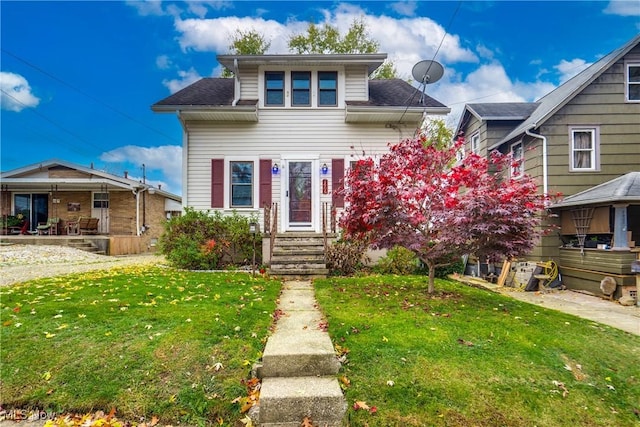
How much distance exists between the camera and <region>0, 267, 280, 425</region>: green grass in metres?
2.81

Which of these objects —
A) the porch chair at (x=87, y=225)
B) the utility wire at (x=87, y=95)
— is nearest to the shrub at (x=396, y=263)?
the utility wire at (x=87, y=95)

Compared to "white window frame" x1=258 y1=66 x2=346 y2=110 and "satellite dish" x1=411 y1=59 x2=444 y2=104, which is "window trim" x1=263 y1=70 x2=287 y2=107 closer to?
"white window frame" x1=258 y1=66 x2=346 y2=110

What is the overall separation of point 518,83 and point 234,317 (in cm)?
Answer: 1870

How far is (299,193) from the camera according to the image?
1068 centimetres

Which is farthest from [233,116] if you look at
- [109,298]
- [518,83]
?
[518,83]

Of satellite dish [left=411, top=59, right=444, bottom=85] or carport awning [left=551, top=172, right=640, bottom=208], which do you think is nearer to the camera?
carport awning [left=551, top=172, right=640, bottom=208]

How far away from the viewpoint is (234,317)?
4352mm

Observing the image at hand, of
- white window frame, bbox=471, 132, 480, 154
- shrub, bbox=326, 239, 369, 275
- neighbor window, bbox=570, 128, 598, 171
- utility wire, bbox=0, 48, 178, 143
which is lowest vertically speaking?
shrub, bbox=326, 239, 369, 275

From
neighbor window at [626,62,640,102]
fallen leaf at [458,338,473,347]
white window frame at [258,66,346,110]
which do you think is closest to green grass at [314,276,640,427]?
fallen leaf at [458,338,473,347]

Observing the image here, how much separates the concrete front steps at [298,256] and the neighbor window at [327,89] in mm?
4460

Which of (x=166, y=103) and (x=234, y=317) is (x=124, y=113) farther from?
(x=234, y=317)

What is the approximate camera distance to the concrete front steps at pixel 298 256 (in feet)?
26.2

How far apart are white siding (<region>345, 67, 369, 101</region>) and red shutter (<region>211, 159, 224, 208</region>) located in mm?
4655

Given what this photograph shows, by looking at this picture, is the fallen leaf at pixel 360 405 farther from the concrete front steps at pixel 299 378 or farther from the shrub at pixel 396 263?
the shrub at pixel 396 263
